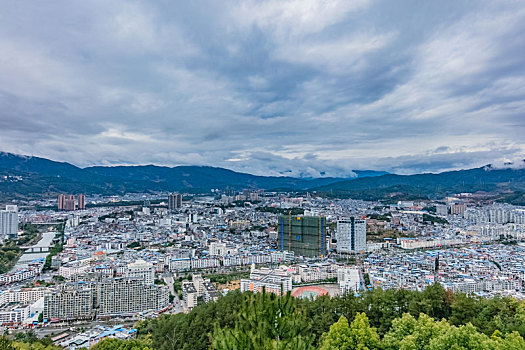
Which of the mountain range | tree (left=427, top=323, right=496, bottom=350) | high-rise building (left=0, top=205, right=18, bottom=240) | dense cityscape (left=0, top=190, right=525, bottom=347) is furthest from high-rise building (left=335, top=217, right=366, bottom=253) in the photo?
the mountain range

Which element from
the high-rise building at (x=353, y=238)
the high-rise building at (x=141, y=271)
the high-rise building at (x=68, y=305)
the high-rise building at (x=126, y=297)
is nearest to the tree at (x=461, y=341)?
the high-rise building at (x=126, y=297)

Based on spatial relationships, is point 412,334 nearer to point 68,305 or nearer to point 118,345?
point 118,345

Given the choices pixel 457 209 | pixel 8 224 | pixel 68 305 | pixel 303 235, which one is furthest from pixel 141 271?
pixel 457 209

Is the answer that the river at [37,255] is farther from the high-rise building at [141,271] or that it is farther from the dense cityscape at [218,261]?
the high-rise building at [141,271]

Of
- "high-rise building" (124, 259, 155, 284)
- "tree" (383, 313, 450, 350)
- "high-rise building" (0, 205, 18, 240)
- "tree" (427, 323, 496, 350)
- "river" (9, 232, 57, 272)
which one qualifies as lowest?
"river" (9, 232, 57, 272)

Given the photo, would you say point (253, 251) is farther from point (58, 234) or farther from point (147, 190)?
point (147, 190)

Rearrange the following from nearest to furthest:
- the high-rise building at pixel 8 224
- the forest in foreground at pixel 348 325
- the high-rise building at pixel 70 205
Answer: the forest in foreground at pixel 348 325
the high-rise building at pixel 8 224
the high-rise building at pixel 70 205

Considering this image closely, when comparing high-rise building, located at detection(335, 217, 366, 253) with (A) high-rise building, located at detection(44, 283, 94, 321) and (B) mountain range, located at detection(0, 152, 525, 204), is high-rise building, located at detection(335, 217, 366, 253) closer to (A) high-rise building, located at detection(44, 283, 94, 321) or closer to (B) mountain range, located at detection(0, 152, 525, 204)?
(A) high-rise building, located at detection(44, 283, 94, 321)
